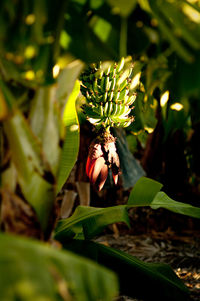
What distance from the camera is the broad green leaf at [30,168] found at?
0.65 metres

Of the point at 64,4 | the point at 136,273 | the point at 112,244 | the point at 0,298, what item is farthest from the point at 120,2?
the point at 112,244

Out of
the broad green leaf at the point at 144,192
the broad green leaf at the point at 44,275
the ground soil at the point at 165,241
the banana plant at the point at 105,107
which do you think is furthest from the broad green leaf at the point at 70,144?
the ground soil at the point at 165,241

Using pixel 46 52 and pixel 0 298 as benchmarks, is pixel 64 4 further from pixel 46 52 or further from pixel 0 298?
pixel 0 298

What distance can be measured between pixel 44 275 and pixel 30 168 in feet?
0.83

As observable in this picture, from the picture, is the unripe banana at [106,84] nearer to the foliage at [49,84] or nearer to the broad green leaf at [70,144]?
the broad green leaf at [70,144]

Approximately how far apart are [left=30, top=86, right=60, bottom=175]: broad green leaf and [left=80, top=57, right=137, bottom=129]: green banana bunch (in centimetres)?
55

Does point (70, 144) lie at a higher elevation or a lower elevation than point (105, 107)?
lower

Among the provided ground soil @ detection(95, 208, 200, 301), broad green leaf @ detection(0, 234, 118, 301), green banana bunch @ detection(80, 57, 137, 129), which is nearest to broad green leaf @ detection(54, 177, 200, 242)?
green banana bunch @ detection(80, 57, 137, 129)

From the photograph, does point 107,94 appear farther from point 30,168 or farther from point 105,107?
point 30,168

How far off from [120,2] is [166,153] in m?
2.46

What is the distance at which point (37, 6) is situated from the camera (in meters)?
0.54

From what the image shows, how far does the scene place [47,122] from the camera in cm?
70

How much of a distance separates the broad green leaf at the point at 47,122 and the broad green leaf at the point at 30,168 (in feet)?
0.09

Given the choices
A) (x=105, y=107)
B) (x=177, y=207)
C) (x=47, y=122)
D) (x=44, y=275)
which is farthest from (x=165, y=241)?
(x=44, y=275)
